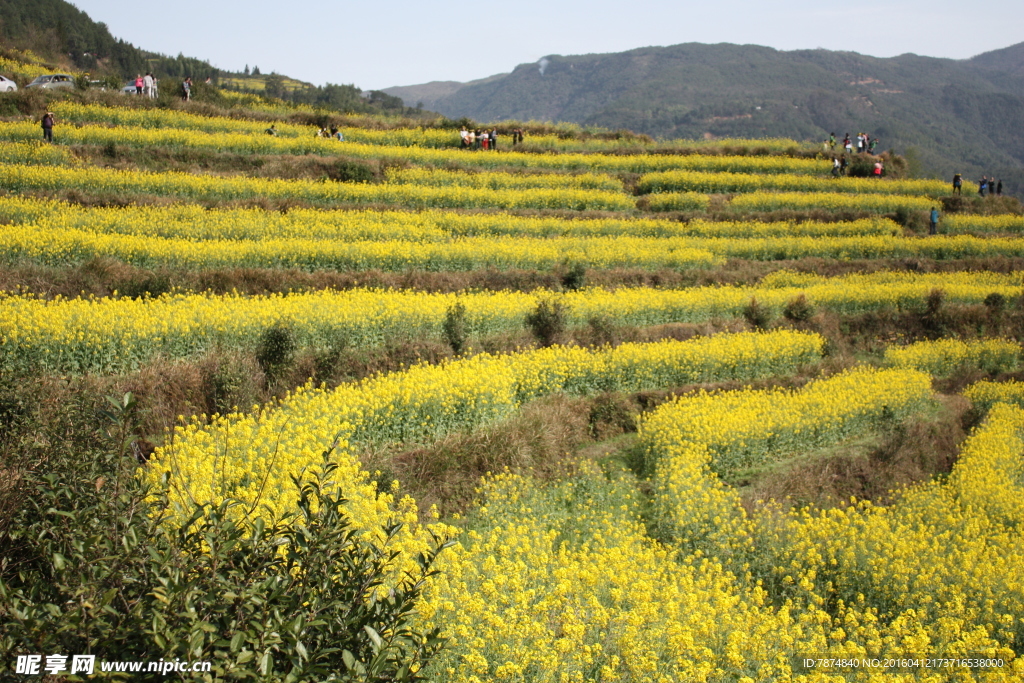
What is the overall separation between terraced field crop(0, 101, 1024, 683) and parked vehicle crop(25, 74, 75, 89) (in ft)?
14.5

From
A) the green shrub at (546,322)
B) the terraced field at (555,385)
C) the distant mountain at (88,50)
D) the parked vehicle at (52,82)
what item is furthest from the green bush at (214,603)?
the distant mountain at (88,50)

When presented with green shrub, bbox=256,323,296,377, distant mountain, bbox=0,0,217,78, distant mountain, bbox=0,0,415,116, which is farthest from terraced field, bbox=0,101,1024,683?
distant mountain, bbox=0,0,217,78

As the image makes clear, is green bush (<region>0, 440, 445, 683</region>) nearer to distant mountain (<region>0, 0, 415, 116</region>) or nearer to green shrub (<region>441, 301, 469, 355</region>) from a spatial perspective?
green shrub (<region>441, 301, 469, 355</region>)

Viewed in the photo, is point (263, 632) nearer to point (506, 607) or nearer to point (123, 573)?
point (123, 573)

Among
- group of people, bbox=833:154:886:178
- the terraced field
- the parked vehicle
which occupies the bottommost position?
the terraced field

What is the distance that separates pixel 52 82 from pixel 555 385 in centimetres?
2556

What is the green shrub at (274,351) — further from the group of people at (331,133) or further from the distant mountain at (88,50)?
the distant mountain at (88,50)

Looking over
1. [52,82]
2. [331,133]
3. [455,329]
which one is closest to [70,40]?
[52,82]

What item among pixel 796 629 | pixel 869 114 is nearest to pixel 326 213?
pixel 796 629

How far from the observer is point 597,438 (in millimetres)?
12477

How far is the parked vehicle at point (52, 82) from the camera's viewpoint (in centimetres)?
2603

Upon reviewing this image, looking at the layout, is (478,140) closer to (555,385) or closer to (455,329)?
(455,329)

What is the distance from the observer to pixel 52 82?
2656 centimetres

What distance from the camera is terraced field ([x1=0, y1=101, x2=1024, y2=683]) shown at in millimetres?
6324
